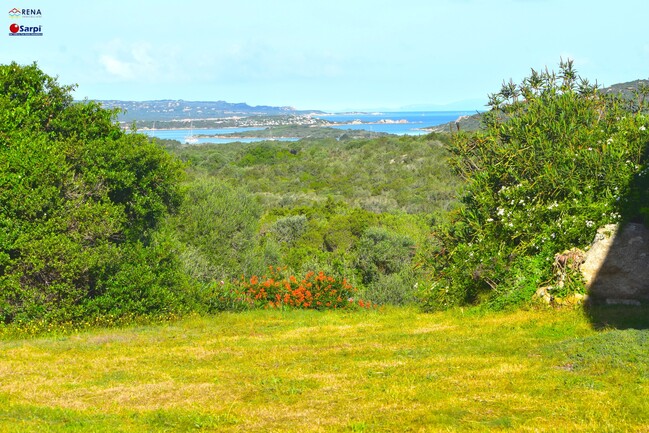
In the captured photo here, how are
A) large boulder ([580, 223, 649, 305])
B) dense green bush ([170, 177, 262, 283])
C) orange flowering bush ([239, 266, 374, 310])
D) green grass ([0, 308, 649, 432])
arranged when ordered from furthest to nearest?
dense green bush ([170, 177, 262, 283])
orange flowering bush ([239, 266, 374, 310])
large boulder ([580, 223, 649, 305])
green grass ([0, 308, 649, 432])

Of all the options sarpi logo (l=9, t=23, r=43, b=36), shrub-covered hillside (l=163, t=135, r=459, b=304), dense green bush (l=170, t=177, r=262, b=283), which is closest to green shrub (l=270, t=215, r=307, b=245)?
shrub-covered hillside (l=163, t=135, r=459, b=304)

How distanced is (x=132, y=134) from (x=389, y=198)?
1936 inches

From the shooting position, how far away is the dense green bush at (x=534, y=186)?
15469 millimetres

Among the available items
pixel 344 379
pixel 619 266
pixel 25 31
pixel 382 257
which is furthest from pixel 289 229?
pixel 344 379

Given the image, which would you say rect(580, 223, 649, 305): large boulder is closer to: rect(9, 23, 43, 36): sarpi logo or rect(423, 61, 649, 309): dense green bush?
rect(423, 61, 649, 309): dense green bush

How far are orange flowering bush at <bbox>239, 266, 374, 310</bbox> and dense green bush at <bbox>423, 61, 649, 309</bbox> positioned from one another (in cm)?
329

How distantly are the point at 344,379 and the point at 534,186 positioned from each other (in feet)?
28.3

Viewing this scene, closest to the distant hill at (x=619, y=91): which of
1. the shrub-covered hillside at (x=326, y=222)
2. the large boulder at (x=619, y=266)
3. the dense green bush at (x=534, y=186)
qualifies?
the dense green bush at (x=534, y=186)

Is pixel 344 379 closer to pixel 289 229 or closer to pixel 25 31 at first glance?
pixel 25 31

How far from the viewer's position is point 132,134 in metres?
19.6

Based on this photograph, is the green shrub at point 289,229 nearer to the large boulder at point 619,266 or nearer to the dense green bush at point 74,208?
the dense green bush at point 74,208

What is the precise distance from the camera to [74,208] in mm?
17219

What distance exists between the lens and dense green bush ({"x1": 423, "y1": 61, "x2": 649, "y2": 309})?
15.5 metres

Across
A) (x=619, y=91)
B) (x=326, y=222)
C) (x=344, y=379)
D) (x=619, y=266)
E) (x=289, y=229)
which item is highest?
(x=619, y=91)
